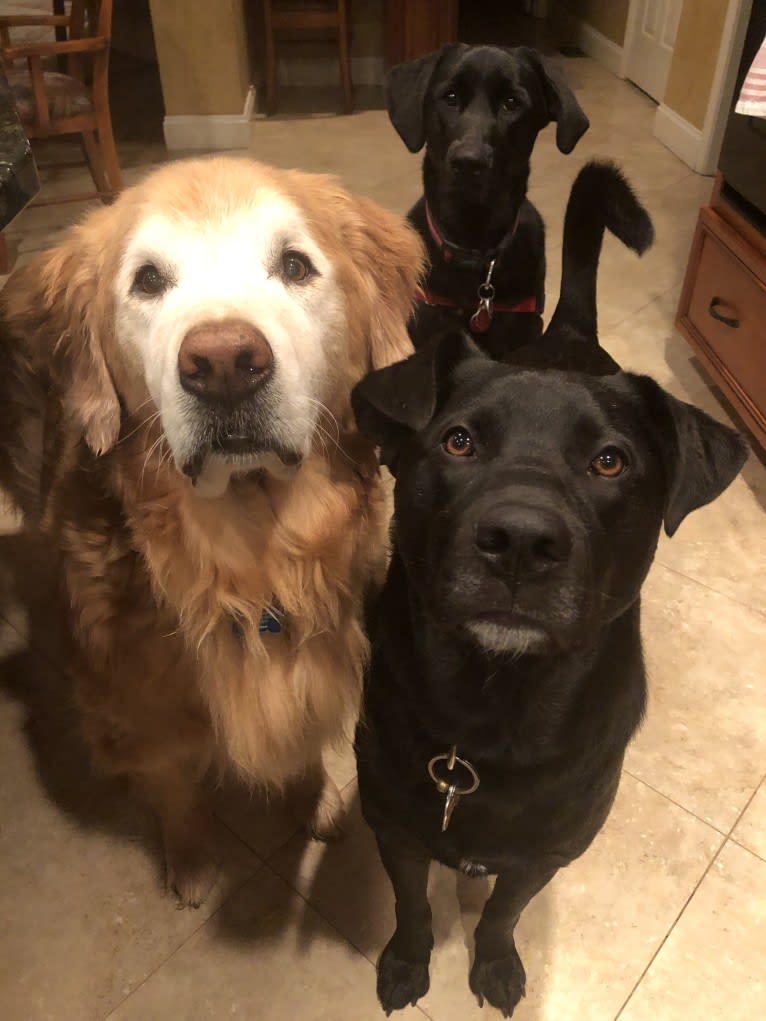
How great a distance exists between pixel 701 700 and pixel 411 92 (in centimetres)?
172

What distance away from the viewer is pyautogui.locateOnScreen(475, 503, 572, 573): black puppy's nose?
781 millimetres

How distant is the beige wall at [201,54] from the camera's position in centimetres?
380

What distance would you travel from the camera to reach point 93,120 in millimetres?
3217

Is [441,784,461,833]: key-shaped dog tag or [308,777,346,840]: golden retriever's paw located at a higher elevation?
[441,784,461,833]: key-shaped dog tag

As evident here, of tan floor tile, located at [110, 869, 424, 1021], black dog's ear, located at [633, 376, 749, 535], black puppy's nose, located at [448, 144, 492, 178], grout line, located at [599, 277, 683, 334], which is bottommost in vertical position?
tan floor tile, located at [110, 869, 424, 1021]

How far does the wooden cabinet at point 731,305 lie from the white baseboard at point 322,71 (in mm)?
3414

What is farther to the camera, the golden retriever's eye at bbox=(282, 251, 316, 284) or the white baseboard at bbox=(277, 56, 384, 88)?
the white baseboard at bbox=(277, 56, 384, 88)

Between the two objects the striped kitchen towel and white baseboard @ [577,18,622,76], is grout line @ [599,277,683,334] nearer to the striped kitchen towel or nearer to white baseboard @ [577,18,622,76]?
the striped kitchen towel

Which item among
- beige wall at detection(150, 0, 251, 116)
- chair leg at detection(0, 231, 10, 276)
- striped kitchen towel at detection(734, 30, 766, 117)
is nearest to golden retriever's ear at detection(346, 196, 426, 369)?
striped kitchen towel at detection(734, 30, 766, 117)

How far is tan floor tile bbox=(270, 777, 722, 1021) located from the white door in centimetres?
415

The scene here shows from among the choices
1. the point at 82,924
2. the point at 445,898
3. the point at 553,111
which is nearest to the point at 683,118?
the point at 553,111

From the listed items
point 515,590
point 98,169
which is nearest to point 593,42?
point 98,169

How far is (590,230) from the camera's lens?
163 centimetres

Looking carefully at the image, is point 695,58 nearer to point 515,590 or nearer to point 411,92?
point 411,92
